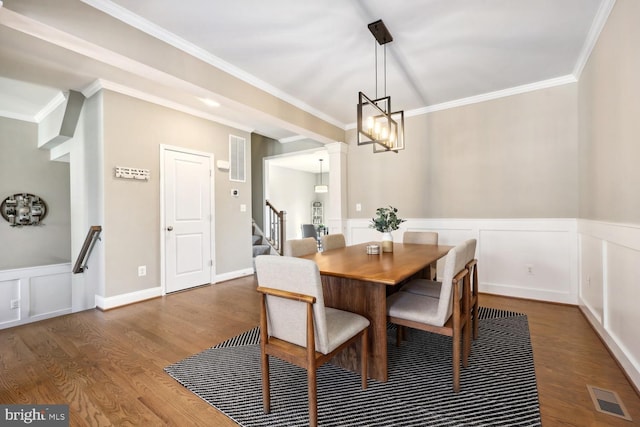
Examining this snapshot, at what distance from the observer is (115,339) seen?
2.53 m

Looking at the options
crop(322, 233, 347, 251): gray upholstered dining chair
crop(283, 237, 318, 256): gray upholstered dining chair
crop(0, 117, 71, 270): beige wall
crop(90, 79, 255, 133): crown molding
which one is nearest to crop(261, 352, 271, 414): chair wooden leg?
crop(283, 237, 318, 256): gray upholstered dining chair

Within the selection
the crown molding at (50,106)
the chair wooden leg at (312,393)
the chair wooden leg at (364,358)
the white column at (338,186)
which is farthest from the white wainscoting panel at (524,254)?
the crown molding at (50,106)

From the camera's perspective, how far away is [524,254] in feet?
11.5

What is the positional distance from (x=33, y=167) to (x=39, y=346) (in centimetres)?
377

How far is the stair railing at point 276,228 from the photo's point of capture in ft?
18.8

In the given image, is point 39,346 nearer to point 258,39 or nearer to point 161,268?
point 161,268

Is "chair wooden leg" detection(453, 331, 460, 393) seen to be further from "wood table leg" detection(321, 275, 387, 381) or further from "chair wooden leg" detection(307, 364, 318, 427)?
Result: "chair wooden leg" detection(307, 364, 318, 427)

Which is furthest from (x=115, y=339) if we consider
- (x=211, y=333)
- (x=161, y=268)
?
(x=161, y=268)

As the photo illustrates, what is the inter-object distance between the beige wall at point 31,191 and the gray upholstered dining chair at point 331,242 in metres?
4.99

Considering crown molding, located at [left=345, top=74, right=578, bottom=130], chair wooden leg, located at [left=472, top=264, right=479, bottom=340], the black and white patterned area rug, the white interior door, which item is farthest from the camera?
the white interior door

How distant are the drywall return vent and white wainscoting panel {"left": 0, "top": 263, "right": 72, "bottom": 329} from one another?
642cm

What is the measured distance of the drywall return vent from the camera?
1548 millimetres

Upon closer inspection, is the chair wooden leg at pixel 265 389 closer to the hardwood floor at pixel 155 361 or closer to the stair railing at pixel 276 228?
the hardwood floor at pixel 155 361

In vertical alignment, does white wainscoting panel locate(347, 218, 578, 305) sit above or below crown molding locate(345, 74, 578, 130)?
below
